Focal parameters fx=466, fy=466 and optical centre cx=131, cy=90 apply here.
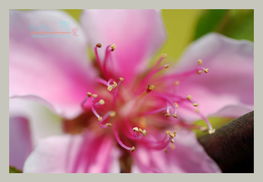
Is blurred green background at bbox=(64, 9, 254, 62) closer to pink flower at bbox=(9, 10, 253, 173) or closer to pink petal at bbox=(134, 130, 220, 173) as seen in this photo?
pink flower at bbox=(9, 10, 253, 173)

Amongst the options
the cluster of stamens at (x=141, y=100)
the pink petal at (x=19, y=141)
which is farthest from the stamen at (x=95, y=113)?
the pink petal at (x=19, y=141)

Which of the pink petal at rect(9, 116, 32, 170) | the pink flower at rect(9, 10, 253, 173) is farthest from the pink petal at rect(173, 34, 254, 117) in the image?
the pink petal at rect(9, 116, 32, 170)

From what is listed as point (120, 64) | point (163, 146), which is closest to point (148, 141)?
point (163, 146)

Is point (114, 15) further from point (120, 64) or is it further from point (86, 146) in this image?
point (86, 146)

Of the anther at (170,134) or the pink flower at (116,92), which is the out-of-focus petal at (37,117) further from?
the anther at (170,134)

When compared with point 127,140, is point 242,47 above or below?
above

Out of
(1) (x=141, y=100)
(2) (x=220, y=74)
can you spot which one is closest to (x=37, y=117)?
(1) (x=141, y=100)
